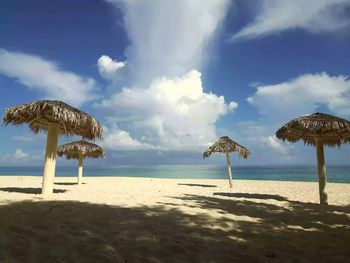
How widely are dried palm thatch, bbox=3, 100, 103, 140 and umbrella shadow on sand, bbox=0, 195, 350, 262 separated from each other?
3.24m

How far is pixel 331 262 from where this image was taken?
4.38 metres

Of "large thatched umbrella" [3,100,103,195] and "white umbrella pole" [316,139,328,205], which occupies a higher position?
"large thatched umbrella" [3,100,103,195]

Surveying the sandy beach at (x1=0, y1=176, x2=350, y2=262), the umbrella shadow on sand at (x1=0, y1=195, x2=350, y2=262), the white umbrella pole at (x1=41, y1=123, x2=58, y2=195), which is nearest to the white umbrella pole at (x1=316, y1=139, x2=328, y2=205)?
the sandy beach at (x1=0, y1=176, x2=350, y2=262)

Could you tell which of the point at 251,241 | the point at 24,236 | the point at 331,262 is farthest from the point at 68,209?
the point at 331,262

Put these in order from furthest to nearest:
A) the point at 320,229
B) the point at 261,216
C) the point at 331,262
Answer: the point at 261,216 → the point at 320,229 → the point at 331,262

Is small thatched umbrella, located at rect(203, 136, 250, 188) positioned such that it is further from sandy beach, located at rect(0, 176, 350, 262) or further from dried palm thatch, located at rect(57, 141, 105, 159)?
sandy beach, located at rect(0, 176, 350, 262)

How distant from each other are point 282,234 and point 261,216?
71.9 inches

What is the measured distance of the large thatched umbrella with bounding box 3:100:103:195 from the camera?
10.1 m

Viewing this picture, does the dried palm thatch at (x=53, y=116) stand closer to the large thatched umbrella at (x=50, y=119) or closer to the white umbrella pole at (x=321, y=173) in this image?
the large thatched umbrella at (x=50, y=119)

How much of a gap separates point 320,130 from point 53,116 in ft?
29.5

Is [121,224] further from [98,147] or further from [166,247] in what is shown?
[98,147]

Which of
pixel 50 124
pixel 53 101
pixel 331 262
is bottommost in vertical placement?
pixel 331 262

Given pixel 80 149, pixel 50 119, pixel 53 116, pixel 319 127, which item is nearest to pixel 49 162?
pixel 50 119

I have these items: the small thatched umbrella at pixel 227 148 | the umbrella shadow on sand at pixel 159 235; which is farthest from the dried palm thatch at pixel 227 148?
the umbrella shadow on sand at pixel 159 235
